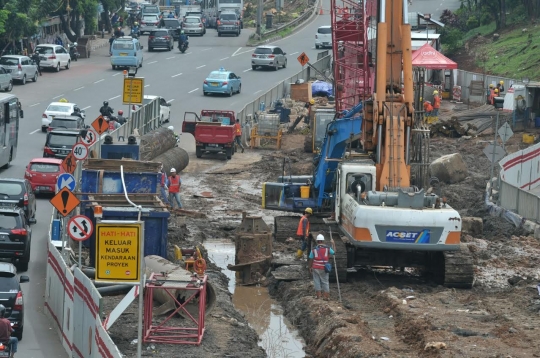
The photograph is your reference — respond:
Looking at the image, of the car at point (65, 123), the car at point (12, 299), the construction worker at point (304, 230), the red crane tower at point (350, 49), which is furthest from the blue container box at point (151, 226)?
the car at point (65, 123)

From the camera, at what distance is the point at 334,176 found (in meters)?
28.4

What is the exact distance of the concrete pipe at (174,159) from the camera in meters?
39.1

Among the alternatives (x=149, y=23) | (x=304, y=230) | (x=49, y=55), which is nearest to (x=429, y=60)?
(x=49, y=55)

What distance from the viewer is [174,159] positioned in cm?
4041

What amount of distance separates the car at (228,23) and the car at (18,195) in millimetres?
54322

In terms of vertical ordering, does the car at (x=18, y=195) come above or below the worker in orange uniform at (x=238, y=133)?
above

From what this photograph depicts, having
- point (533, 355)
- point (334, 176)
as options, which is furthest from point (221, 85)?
point (533, 355)

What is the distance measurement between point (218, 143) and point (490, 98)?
16.5m

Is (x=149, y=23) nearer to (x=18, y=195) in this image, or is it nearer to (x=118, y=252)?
(x=18, y=195)

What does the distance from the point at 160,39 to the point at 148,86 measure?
1514 cm

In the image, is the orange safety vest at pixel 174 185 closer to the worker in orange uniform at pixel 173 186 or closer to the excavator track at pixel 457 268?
the worker in orange uniform at pixel 173 186

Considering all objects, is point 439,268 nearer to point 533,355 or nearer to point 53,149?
point 533,355

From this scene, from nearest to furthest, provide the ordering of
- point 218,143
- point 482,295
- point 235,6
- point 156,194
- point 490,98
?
point 482,295, point 156,194, point 218,143, point 490,98, point 235,6

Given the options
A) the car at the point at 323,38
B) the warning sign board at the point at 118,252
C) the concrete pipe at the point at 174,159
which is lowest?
the concrete pipe at the point at 174,159
